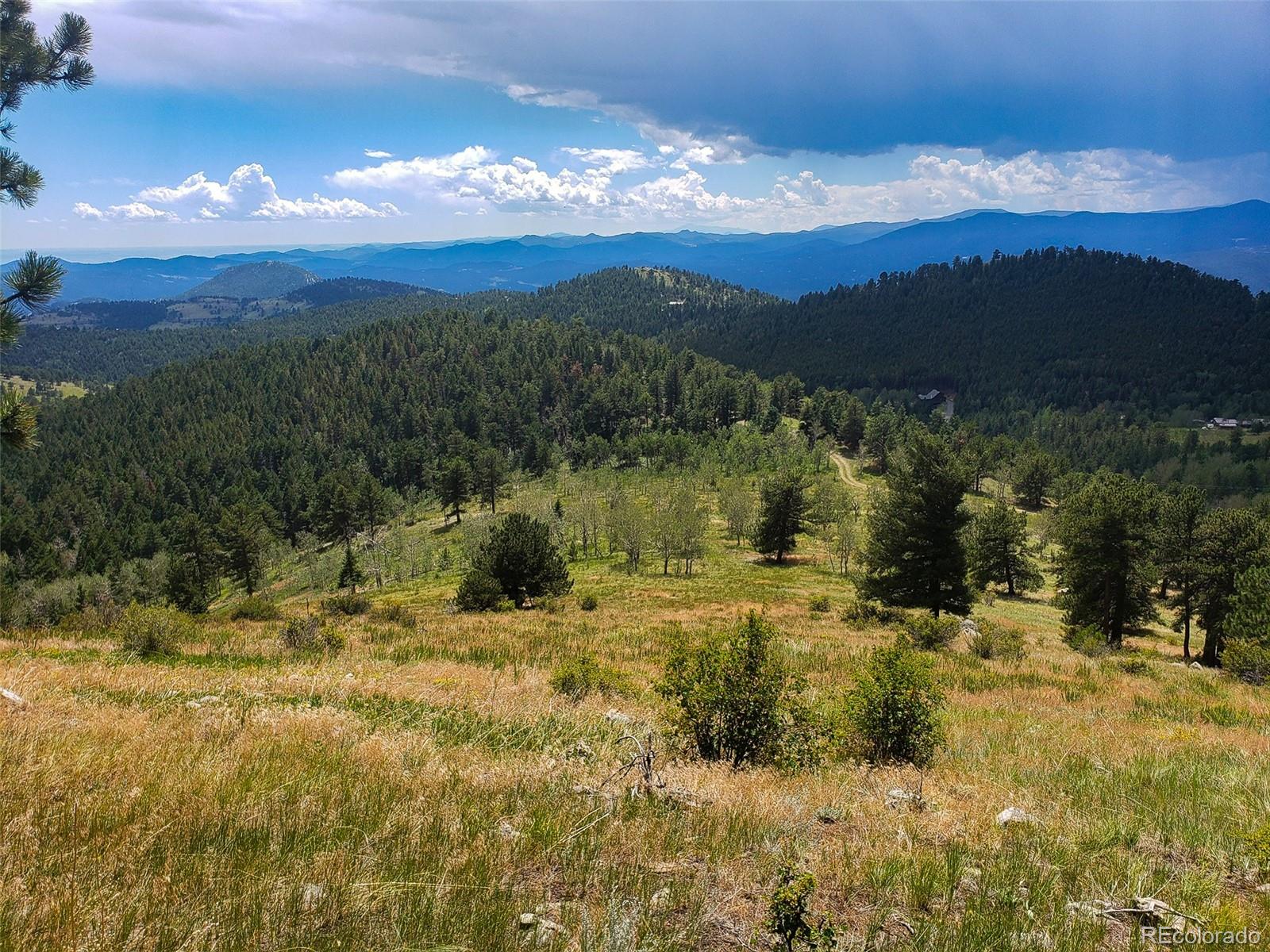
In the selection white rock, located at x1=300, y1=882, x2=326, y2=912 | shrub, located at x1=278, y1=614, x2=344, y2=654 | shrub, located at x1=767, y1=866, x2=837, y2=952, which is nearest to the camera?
shrub, located at x1=767, y1=866, x2=837, y2=952

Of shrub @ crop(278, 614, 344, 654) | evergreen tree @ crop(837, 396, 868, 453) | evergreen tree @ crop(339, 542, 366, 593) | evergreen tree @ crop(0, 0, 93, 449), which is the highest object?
evergreen tree @ crop(0, 0, 93, 449)

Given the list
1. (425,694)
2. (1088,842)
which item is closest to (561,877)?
(1088,842)

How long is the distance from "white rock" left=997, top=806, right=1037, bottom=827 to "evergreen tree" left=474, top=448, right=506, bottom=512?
105 meters

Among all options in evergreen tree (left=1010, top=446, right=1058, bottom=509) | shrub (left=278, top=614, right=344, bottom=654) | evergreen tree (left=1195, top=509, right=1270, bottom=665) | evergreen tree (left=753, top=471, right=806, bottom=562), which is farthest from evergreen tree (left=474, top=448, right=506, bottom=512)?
evergreen tree (left=1010, top=446, right=1058, bottom=509)

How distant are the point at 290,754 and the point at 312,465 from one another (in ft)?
531

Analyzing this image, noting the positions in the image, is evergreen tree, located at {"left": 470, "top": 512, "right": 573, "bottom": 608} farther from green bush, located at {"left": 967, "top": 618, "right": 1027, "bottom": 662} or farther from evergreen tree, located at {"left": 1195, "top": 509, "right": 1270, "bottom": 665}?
evergreen tree, located at {"left": 1195, "top": 509, "right": 1270, "bottom": 665}

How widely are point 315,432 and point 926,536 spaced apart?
7082 inches

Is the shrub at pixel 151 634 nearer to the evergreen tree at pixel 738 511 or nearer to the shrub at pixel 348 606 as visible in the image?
the shrub at pixel 348 606

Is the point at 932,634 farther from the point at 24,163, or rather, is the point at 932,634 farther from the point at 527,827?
the point at 24,163

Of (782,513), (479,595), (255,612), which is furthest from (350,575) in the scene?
(255,612)

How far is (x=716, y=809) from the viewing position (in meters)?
5.68

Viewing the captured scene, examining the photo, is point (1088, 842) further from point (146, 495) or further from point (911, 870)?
point (146, 495)

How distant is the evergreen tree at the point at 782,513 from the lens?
211ft

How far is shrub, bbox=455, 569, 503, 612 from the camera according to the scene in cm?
3194
